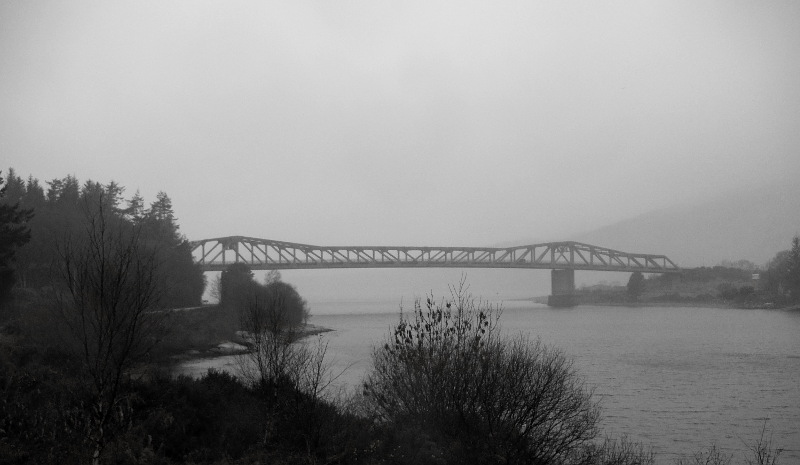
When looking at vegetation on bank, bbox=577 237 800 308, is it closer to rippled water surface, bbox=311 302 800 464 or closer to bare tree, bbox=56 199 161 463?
rippled water surface, bbox=311 302 800 464

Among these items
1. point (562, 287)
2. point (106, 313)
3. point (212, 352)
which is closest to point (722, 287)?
point (562, 287)

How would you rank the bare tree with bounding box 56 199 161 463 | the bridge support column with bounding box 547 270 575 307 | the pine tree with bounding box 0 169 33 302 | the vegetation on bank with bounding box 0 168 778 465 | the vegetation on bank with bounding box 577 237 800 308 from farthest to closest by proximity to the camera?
the bridge support column with bounding box 547 270 575 307 < the vegetation on bank with bounding box 577 237 800 308 < the pine tree with bounding box 0 169 33 302 < the vegetation on bank with bounding box 0 168 778 465 < the bare tree with bounding box 56 199 161 463

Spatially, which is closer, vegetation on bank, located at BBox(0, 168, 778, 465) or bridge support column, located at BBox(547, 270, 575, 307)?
vegetation on bank, located at BBox(0, 168, 778, 465)

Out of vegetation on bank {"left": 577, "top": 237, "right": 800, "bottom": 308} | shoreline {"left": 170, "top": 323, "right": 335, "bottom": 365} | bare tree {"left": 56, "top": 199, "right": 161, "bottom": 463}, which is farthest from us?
vegetation on bank {"left": 577, "top": 237, "right": 800, "bottom": 308}

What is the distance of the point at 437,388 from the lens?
927 centimetres

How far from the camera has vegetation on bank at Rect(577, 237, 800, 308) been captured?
58656mm

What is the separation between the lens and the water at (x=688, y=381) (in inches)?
503

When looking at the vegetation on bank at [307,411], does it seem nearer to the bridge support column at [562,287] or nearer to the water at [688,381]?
the water at [688,381]

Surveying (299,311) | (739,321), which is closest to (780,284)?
(739,321)

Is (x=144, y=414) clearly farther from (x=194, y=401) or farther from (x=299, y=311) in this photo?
(x=299, y=311)

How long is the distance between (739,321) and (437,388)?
4354cm

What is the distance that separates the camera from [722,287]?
71062 millimetres

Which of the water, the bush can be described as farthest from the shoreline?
the bush

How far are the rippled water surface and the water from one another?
0.08 ft
